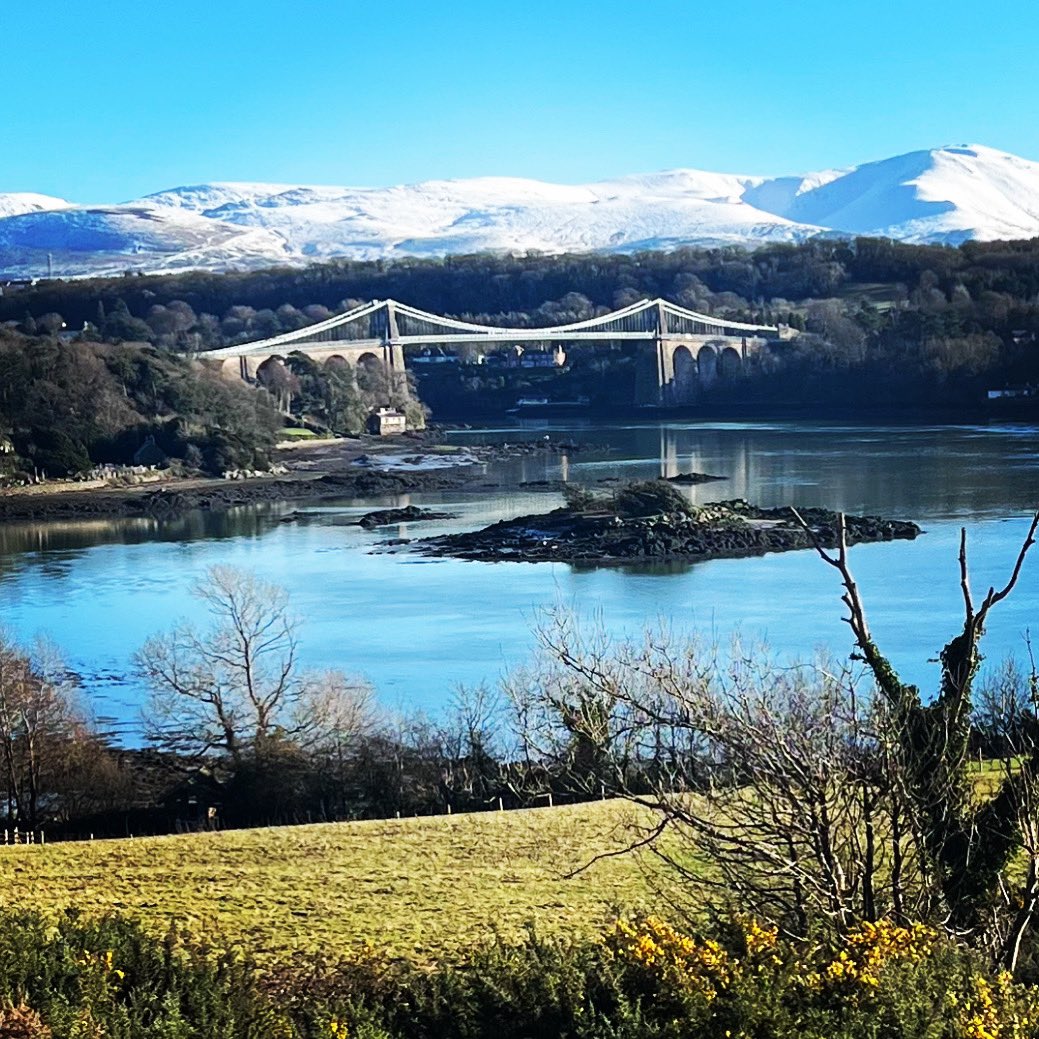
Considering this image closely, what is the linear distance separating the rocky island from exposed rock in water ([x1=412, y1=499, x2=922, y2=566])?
13mm

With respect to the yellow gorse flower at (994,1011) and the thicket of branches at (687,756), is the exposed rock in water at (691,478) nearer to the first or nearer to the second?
the thicket of branches at (687,756)

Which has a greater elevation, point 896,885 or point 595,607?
point 896,885

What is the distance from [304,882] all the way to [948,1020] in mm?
3581

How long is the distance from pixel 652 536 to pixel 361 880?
15667 mm

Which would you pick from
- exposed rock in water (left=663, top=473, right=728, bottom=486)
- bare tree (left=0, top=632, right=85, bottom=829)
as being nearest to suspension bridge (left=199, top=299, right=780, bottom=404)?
exposed rock in water (left=663, top=473, right=728, bottom=486)

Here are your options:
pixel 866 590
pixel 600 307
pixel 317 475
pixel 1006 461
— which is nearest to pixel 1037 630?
pixel 866 590

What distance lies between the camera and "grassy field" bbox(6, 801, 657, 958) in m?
6.58

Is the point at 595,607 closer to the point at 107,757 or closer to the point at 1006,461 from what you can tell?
the point at 107,757

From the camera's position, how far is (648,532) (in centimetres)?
2316

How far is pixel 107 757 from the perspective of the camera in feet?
35.8

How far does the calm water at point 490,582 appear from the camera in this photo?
15211 mm

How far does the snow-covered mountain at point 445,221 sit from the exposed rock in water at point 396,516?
9472cm

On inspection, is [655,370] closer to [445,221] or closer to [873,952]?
[873,952]

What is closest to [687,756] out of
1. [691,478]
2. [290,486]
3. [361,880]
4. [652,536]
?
[361,880]
